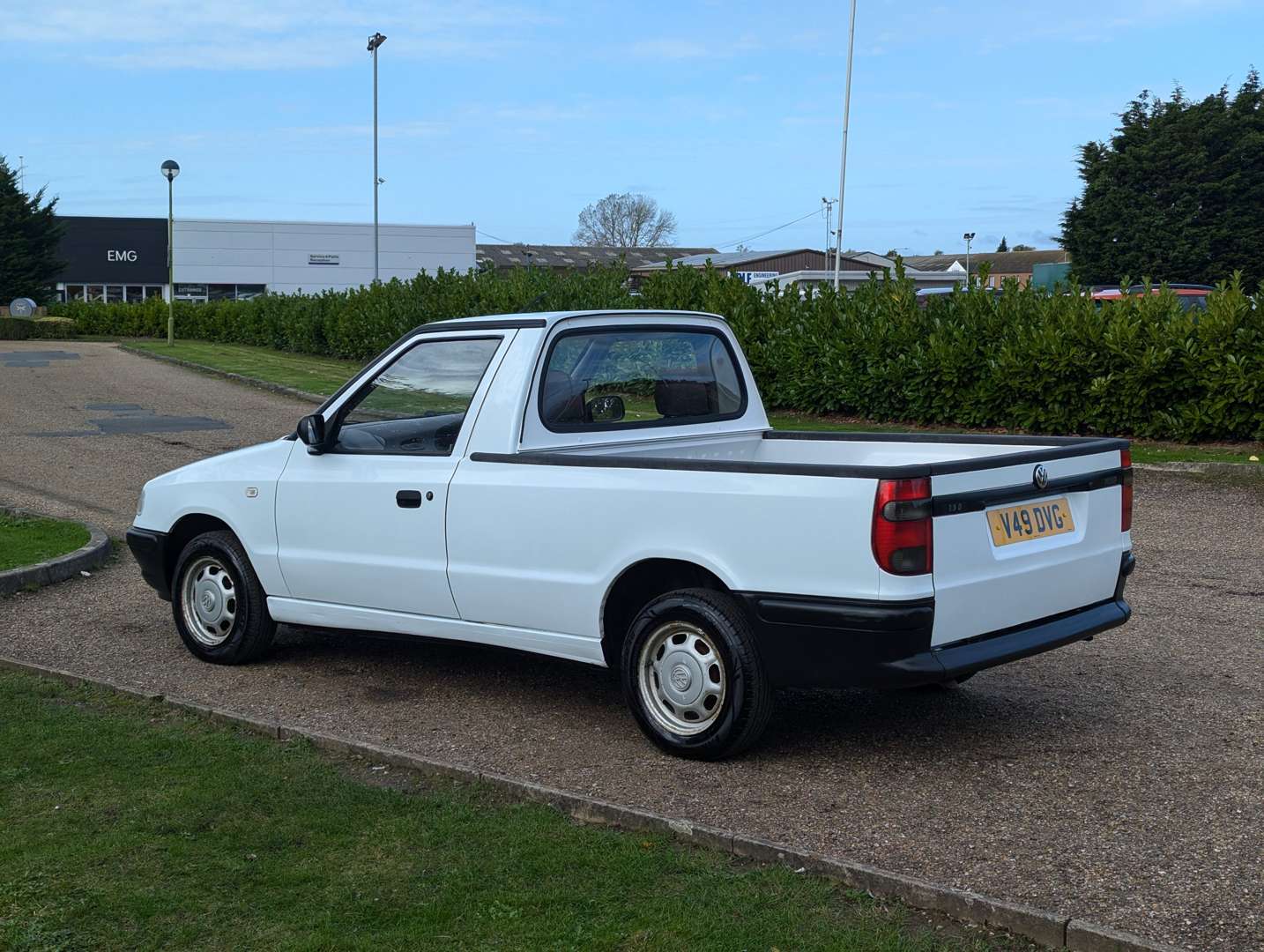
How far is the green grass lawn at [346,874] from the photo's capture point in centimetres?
388

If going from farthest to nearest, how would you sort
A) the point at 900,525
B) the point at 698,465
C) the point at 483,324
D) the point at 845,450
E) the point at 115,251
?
the point at 115,251 → the point at 845,450 → the point at 483,324 → the point at 698,465 → the point at 900,525

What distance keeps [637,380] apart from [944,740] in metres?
2.23

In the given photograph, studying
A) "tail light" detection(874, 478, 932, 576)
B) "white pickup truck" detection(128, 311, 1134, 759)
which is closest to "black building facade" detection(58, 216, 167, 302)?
"white pickup truck" detection(128, 311, 1134, 759)

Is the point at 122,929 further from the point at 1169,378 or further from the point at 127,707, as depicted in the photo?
the point at 1169,378

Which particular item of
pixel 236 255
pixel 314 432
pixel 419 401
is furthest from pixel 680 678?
pixel 236 255

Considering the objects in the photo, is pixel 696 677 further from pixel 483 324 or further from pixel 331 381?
pixel 331 381

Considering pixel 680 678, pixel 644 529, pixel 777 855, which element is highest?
pixel 644 529

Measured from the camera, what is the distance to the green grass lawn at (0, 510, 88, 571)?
9320mm

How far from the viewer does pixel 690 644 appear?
539 centimetres

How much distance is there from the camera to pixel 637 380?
22.1 ft

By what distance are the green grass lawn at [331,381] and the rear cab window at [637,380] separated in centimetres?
662

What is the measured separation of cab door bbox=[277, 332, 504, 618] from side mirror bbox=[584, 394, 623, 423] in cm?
48

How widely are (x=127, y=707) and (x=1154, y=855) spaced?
432cm

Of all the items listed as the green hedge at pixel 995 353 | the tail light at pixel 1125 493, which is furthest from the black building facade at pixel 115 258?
the tail light at pixel 1125 493
